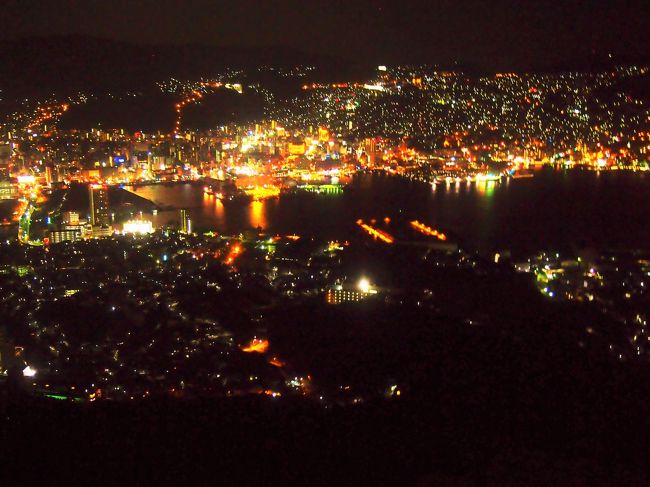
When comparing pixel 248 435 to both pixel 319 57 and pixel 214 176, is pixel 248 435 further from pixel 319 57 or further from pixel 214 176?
pixel 319 57

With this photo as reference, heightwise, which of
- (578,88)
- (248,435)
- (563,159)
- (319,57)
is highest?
(319,57)

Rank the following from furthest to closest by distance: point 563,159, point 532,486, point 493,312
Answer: point 563,159 → point 493,312 → point 532,486

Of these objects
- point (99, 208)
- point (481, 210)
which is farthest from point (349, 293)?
point (99, 208)

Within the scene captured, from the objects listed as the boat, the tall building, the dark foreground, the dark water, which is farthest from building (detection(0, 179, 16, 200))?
the boat

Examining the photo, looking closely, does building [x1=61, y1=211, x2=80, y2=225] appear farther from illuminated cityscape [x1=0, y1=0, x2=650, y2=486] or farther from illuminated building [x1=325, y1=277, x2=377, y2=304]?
illuminated building [x1=325, y1=277, x2=377, y2=304]

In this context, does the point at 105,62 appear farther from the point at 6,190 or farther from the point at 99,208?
the point at 99,208

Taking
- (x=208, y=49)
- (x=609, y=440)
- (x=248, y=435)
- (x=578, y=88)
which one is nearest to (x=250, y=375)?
(x=248, y=435)
